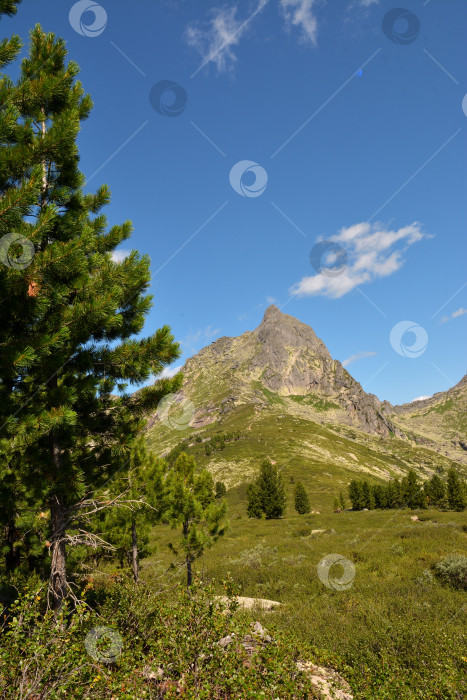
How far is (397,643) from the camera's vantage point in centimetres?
823

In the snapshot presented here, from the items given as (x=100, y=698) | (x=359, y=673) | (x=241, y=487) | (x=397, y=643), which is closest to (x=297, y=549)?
(x=397, y=643)

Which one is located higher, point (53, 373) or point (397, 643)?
point (53, 373)

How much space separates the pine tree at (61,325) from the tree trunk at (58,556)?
0.02m

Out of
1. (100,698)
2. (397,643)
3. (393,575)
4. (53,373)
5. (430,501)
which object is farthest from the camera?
(430,501)

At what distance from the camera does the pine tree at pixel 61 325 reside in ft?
16.6

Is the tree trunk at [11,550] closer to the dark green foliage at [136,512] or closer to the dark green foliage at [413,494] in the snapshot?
the dark green foliage at [136,512]

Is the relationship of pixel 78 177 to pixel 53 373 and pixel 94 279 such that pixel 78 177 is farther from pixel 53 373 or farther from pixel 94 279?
pixel 53 373

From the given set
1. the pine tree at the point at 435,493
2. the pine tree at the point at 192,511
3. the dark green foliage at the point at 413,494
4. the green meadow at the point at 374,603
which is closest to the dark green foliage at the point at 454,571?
the green meadow at the point at 374,603

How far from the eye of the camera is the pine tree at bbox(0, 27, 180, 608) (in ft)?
16.6

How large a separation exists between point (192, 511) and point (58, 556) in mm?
9654

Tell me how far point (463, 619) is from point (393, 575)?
5891 mm

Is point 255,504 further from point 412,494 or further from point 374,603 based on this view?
point 374,603

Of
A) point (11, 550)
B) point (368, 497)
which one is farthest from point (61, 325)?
point (368, 497)

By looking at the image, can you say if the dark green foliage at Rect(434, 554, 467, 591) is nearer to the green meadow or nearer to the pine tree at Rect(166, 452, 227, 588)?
the green meadow
